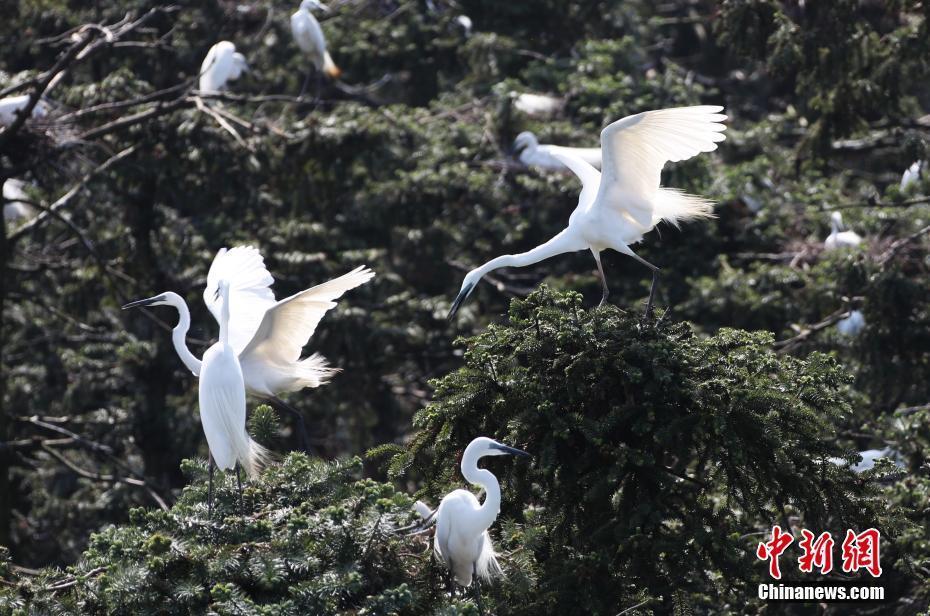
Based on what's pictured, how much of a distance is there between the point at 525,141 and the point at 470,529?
521 centimetres

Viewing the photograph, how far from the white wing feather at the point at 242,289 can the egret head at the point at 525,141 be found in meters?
3.30

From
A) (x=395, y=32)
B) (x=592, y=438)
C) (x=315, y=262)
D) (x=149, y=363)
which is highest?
(x=592, y=438)

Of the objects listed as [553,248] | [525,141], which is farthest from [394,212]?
[553,248]

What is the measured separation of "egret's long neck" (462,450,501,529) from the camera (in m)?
4.75

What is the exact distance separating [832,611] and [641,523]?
1.60 metres

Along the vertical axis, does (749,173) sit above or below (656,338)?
below

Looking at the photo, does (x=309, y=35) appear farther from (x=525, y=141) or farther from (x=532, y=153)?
(x=532, y=153)

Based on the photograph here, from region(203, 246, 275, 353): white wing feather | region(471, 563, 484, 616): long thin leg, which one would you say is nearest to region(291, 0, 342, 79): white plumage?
region(203, 246, 275, 353): white wing feather

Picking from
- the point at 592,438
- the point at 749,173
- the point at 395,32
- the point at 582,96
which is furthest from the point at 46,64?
the point at 592,438

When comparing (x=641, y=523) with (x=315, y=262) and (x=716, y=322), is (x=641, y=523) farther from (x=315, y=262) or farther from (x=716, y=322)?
(x=315, y=262)

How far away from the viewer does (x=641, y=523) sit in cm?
478

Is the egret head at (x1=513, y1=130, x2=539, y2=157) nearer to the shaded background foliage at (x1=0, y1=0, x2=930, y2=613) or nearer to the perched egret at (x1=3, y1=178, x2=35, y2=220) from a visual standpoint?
the shaded background foliage at (x1=0, y1=0, x2=930, y2=613)

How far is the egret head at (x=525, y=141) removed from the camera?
9375 mm

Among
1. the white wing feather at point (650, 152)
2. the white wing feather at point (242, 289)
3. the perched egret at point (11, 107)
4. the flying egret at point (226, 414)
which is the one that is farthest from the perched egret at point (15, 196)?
the white wing feather at point (650, 152)
